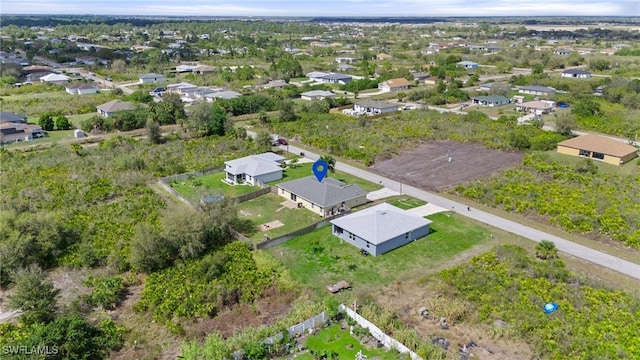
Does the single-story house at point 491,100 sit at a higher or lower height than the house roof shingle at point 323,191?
higher

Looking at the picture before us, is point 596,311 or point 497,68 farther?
point 497,68

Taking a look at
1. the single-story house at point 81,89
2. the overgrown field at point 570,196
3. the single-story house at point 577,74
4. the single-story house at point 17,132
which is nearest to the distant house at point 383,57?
the single-story house at point 577,74

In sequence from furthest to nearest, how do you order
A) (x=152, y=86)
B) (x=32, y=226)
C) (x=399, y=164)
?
(x=152, y=86) → (x=399, y=164) → (x=32, y=226)

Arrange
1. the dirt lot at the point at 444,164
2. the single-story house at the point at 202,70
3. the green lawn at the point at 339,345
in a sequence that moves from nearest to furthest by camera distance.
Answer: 1. the green lawn at the point at 339,345
2. the dirt lot at the point at 444,164
3. the single-story house at the point at 202,70

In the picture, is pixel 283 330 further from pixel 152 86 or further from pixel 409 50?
pixel 409 50

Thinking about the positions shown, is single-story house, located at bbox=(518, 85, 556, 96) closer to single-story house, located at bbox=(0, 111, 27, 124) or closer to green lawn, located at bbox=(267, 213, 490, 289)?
green lawn, located at bbox=(267, 213, 490, 289)

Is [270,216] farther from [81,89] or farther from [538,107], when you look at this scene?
[81,89]

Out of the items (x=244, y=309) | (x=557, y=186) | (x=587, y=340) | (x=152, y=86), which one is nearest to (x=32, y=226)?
(x=244, y=309)

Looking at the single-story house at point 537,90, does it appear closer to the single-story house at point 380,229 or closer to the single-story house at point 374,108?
the single-story house at point 374,108
